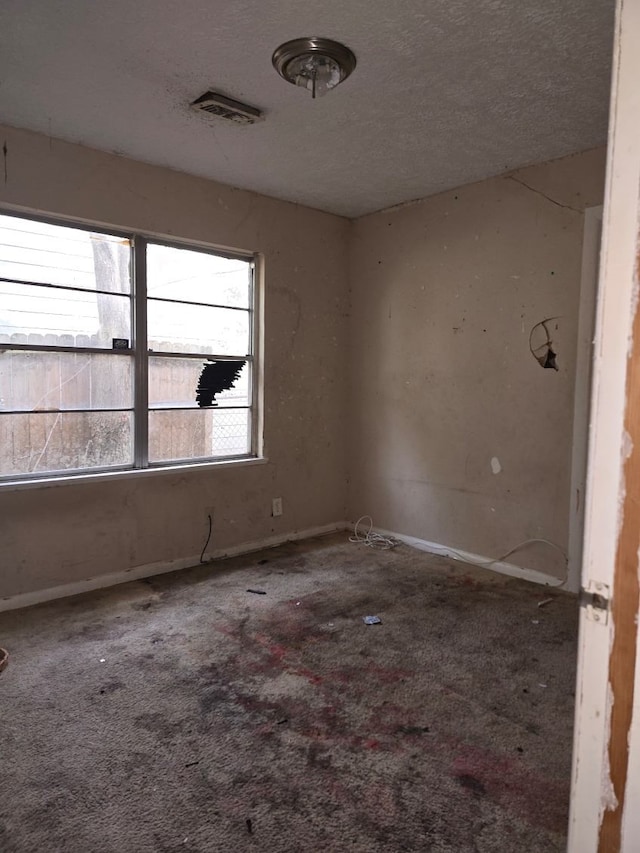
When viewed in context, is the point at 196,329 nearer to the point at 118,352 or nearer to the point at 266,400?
the point at 118,352

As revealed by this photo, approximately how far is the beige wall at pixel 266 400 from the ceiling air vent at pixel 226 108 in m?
0.85

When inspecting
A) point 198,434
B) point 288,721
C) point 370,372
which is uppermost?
point 370,372

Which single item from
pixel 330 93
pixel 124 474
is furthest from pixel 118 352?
pixel 330 93

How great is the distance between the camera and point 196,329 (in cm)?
359

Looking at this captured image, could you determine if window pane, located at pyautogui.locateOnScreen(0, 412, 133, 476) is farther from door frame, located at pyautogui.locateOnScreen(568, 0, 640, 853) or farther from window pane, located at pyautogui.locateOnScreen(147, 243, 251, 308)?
door frame, located at pyautogui.locateOnScreen(568, 0, 640, 853)

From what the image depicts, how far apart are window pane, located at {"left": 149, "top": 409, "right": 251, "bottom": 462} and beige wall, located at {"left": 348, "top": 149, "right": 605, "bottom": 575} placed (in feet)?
3.32

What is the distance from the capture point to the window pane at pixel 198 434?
3.43 meters

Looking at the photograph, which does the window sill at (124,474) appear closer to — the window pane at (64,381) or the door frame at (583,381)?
the window pane at (64,381)

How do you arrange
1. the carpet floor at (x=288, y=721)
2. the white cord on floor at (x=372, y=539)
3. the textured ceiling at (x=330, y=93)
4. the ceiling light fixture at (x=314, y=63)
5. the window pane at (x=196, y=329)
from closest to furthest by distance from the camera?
1. the carpet floor at (x=288, y=721)
2. the textured ceiling at (x=330, y=93)
3. the ceiling light fixture at (x=314, y=63)
4. the window pane at (x=196, y=329)
5. the white cord on floor at (x=372, y=539)

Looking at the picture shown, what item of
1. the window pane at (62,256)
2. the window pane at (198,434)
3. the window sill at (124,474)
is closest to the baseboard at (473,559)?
the window sill at (124,474)

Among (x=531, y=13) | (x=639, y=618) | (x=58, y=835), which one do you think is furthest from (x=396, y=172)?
(x=58, y=835)

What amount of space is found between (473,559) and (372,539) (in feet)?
2.62

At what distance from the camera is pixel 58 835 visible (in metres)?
1.45

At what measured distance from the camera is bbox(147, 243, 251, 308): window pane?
3.38 m
